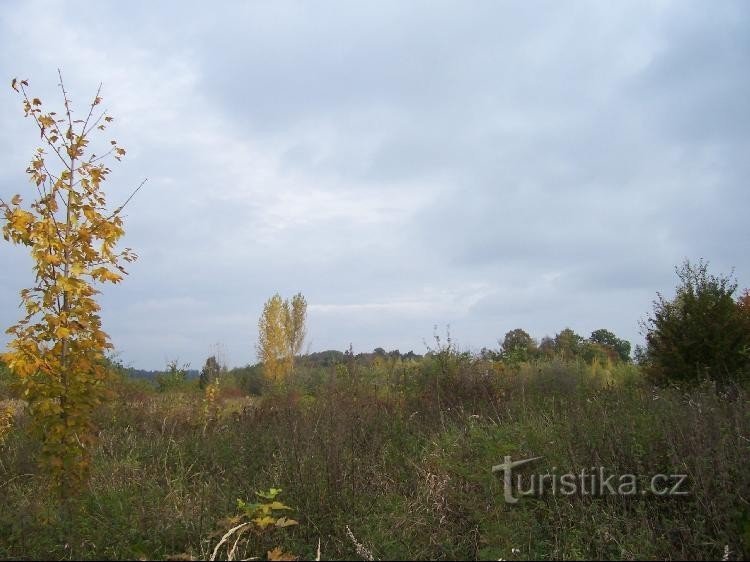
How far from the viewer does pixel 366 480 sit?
5301 mm

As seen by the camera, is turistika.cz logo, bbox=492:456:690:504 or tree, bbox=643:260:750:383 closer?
turistika.cz logo, bbox=492:456:690:504

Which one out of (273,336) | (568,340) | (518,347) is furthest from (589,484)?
(273,336)

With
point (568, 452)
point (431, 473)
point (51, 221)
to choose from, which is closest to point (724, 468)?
point (568, 452)

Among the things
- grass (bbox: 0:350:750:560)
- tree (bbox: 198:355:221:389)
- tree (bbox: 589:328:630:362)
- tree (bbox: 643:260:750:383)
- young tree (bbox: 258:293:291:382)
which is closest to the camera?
grass (bbox: 0:350:750:560)

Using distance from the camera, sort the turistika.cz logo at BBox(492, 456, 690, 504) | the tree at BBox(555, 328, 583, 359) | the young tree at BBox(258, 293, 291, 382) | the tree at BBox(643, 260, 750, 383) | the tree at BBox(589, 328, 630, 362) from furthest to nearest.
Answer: the tree at BBox(589, 328, 630, 362) < the young tree at BBox(258, 293, 291, 382) < the tree at BBox(555, 328, 583, 359) < the tree at BBox(643, 260, 750, 383) < the turistika.cz logo at BBox(492, 456, 690, 504)

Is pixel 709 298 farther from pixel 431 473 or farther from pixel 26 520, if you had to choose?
pixel 26 520

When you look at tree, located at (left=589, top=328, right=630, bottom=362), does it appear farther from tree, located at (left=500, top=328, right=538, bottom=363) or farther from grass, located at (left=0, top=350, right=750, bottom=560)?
grass, located at (left=0, top=350, right=750, bottom=560)

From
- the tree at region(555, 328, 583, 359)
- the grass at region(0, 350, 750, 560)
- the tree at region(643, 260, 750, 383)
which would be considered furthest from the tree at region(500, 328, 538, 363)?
the grass at region(0, 350, 750, 560)

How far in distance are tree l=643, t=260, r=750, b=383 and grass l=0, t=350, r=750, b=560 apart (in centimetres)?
251

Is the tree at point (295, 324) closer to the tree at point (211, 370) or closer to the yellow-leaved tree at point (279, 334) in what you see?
the yellow-leaved tree at point (279, 334)

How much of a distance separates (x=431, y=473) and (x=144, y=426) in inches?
198

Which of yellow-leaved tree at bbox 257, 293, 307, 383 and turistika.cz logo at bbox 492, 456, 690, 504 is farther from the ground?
yellow-leaved tree at bbox 257, 293, 307, 383

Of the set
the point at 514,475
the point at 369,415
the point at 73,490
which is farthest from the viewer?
the point at 369,415

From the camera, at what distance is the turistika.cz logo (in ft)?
A: 14.9
